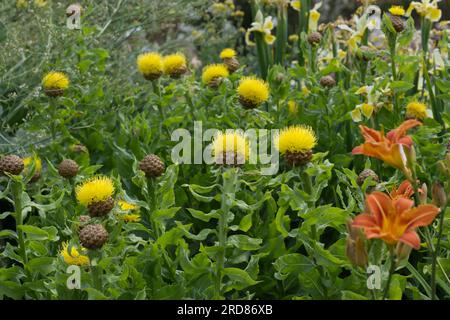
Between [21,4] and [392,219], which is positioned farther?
[21,4]

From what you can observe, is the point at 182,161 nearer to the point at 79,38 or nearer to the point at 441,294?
the point at 79,38

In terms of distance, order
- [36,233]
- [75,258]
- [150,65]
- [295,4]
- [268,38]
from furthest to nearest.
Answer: [295,4], [268,38], [150,65], [36,233], [75,258]

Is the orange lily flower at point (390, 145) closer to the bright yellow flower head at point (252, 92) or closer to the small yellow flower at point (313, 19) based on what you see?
the bright yellow flower head at point (252, 92)

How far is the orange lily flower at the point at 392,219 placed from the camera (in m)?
1.00

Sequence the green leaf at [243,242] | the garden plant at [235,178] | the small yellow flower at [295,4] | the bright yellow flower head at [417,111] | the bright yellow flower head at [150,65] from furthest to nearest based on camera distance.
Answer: the small yellow flower at [295,4], the bright yellow flower head at [150,65], the bright yellow flower head at [417,111], the green leaf at [243,242], the garden plant at [235,178]

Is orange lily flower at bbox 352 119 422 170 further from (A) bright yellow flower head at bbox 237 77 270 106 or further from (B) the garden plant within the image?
(A) bright yellow flower head at bbox 237 77 270 106

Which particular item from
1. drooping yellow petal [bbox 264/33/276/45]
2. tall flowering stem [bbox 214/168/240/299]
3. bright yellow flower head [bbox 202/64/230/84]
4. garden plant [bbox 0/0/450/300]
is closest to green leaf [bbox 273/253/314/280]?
garden plant [bbox 0/0/450/300]

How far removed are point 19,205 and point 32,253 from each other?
147mm

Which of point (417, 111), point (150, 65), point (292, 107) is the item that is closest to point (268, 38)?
point (292, 107)

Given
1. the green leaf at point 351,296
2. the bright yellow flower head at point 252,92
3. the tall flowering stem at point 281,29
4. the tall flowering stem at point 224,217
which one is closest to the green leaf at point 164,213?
the tall flowering stem at point 224,217

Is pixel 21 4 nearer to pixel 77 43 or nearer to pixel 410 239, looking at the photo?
pixel 77 43

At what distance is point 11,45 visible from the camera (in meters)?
2.30

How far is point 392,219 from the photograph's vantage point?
1.03 m
